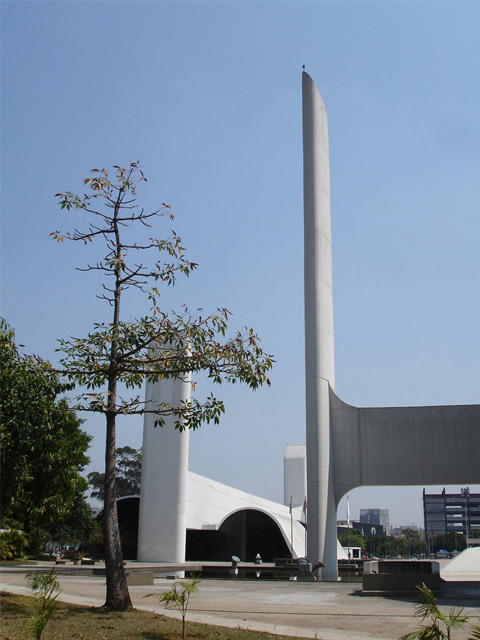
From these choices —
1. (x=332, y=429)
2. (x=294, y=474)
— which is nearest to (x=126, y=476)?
(x=294, y=474)

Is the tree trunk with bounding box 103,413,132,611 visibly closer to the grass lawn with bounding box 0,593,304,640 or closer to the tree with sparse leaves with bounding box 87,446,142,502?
the grass lawn with bounding box 0,593,304,640

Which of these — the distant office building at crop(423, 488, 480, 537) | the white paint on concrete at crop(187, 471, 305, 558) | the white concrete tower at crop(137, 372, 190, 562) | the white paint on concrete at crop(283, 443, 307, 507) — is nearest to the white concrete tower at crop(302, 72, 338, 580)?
the white concrete tower at crop(137, 372, 190, 562)

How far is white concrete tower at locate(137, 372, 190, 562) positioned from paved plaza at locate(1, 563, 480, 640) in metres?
15.6

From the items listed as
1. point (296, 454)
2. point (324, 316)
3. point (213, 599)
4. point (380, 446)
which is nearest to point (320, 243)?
point (324, 316)

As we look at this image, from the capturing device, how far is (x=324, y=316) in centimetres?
2956

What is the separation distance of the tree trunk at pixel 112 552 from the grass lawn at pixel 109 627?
251 mm

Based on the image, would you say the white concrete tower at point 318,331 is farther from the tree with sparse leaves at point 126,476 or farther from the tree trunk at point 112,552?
the tree with sparse leaves at point 126,476

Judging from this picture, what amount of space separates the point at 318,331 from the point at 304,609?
16171 millimetres

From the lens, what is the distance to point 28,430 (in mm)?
13336

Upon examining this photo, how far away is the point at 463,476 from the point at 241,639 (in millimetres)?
20671

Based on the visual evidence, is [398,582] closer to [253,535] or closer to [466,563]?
[466,563]

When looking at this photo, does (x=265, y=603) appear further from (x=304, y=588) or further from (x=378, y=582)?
(x=304, y=588)

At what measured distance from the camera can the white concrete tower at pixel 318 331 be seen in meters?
27.6

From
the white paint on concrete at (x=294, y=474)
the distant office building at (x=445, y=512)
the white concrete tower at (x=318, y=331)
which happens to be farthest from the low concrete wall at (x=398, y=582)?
the distant office building at (x=445, y=512)
